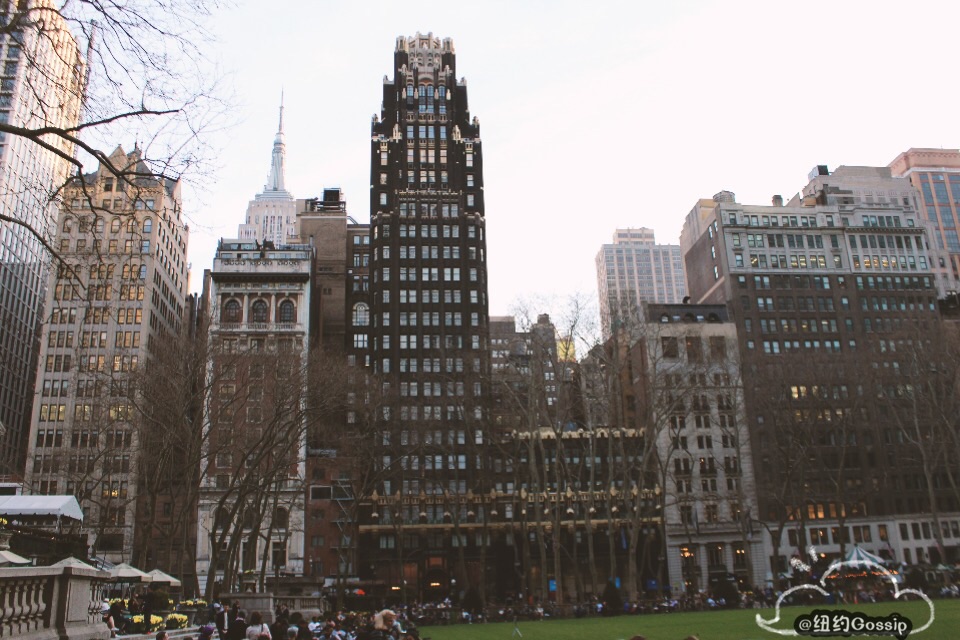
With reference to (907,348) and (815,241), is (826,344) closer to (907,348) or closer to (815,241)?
(815,241)

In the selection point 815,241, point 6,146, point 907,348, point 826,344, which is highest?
point 6,146

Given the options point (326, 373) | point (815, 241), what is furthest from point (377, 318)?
point (815, 241)

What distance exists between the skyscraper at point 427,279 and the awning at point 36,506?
3979 cm

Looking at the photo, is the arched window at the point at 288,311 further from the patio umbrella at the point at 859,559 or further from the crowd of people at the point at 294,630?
the crowd of people at the point at 294,630

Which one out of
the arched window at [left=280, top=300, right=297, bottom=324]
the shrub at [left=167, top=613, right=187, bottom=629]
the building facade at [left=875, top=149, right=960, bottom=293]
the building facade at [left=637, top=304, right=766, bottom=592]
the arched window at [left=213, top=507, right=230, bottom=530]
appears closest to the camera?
the shrub at [left=167, top=613, right=187, bottom=629]

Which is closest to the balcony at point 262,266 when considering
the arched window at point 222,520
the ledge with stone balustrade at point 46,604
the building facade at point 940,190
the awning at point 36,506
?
the arched window at point 222,520

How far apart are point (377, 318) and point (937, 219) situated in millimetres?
105278

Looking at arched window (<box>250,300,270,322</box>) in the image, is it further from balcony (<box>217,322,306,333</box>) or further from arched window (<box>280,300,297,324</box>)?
arched window (<box>280,300,297,324</box>)

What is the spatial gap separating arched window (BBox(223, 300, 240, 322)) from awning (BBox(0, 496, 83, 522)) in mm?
60853

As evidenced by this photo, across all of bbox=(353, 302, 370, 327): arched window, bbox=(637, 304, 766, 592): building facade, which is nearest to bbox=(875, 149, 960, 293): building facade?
bbox=(637, 304, 766, 592): building facade

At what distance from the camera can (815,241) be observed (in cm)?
11100

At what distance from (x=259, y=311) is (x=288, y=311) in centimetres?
363

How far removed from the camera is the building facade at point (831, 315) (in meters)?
89.3

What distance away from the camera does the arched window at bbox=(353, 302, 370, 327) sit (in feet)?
346
